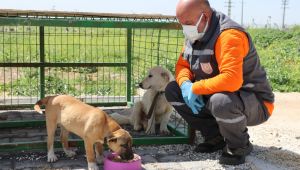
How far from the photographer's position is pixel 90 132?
14.4 feet

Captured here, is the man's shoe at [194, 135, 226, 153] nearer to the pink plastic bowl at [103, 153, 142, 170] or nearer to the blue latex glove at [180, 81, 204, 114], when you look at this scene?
the blue latex glove at [180, 81, 204, 114]

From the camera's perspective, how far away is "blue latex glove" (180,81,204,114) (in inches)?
182

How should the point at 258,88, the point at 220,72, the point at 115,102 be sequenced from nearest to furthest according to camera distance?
the point at 220,72
the point at 258,88
the point at 115,102

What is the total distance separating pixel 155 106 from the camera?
244 inches

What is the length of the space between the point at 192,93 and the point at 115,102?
3.34 meters

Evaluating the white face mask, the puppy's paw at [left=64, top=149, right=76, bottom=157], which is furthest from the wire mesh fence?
the puppy's paw at [left=64, top=149, right=76, bottom=157]

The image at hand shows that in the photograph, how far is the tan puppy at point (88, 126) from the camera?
4219 mm

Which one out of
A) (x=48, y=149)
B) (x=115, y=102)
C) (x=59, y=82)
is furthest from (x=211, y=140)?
(x=59, y=82)

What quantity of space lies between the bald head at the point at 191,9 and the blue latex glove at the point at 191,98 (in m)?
0.65

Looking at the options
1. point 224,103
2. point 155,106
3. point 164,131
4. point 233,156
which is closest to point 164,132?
point 164,131

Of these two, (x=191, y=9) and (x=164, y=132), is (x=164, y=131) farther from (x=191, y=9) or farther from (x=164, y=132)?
(x=191, y=9)

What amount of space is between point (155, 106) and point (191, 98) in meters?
1.62

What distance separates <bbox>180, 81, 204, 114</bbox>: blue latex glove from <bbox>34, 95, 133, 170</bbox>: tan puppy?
79 centimetres

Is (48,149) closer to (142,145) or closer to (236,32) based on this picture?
(142,145)
